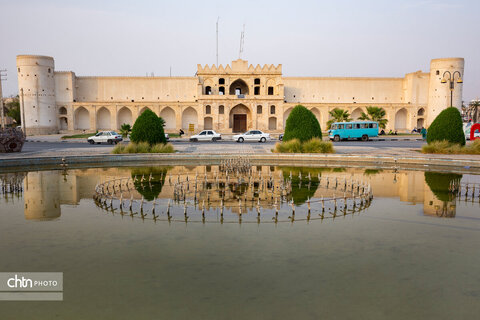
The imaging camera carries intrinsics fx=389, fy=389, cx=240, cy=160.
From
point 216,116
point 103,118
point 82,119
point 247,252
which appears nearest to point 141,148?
point 247,252

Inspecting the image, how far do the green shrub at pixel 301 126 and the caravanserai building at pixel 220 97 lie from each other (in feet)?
74.7

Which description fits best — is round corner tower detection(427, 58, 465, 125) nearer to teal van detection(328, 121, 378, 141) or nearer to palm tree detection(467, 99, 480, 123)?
palm tree detection(467, 99, 480, 123)

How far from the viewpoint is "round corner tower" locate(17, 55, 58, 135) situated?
137 ft

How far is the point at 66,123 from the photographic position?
4553 cm

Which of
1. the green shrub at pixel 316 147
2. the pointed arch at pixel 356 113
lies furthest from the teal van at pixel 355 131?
the pointed arch at pixel 356 113

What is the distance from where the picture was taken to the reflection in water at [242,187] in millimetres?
8820

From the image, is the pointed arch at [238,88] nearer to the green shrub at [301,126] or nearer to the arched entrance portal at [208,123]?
the arched entrance portal at [208,123]

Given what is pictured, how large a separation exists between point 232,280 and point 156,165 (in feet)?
38.1

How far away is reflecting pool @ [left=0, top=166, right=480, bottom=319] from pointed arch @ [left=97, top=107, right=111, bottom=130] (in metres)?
36.9

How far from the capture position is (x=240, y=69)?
4431cm

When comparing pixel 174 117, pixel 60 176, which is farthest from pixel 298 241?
pixel 174 117

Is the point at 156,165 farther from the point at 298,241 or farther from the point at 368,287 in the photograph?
the point at 368,287

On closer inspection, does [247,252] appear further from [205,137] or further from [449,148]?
[205,137]

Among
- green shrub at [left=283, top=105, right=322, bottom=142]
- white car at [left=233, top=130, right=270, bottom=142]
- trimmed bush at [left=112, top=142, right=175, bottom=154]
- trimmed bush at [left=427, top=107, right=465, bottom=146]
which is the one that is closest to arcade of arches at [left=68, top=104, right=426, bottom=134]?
white car at [left=233, top=130, right=270, bottom=142]
